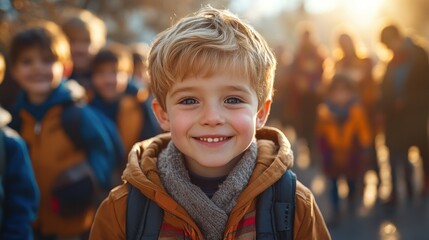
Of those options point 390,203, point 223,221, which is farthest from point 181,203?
point 390,203

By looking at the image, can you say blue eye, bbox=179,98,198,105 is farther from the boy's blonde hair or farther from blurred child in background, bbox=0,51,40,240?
blurred child in background, bbox=0,51,40,240

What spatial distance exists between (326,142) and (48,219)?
3.45 meters

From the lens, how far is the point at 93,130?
402cm

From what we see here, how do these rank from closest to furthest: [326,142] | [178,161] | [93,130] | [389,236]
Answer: [178,161], [93,130], [389,236], [326,142]

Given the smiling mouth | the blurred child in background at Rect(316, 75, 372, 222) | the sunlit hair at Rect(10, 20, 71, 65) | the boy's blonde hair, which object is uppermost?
the boy's blonde hair

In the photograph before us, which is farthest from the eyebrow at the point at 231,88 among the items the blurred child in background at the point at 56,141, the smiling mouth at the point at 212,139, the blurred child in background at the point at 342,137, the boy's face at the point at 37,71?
the blurred child in background at the point at 342,137

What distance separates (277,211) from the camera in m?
2.35

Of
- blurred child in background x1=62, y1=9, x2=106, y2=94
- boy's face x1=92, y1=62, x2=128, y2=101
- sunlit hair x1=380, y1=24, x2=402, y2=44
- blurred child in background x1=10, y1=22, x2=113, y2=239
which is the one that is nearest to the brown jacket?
blurred child in background x1=10, y1=22, x2=113, y2=239

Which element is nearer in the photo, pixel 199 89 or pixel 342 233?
A: pixel 199 89

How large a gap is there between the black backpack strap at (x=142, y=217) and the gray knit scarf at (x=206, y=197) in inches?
3.4

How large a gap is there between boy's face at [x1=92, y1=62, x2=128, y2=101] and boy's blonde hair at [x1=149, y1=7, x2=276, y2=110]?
2950 millimetres

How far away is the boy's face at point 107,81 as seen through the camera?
5.37 m

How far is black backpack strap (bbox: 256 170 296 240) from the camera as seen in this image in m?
2.31

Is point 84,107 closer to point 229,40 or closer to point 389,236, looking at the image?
point 229,40
